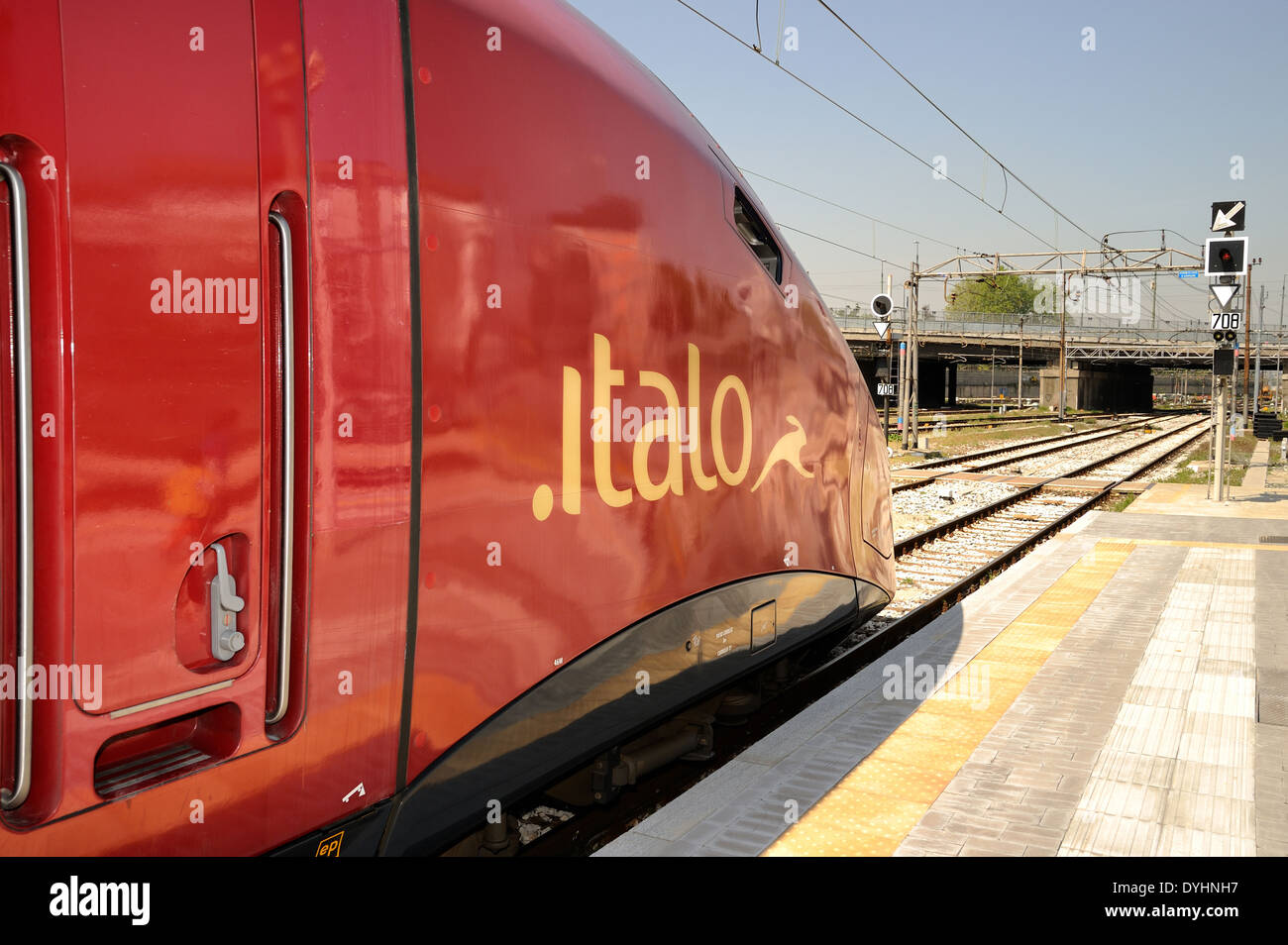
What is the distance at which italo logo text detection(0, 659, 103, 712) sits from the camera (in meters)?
1.99

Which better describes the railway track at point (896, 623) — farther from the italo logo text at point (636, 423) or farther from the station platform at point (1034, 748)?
the italo logo text at point (636, 423)

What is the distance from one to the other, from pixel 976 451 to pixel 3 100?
30.3m

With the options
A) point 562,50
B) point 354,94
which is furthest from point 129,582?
point 562,50

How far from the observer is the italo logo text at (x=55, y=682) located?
6.53 feet

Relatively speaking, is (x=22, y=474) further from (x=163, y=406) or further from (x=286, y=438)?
(x=286, y=438)

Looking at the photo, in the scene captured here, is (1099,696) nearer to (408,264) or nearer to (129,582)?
(408,264)

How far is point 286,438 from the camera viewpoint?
246 cm

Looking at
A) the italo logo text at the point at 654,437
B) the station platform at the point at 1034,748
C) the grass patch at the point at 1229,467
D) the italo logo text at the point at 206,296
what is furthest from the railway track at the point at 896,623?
the grass patch at the point at 1229,467

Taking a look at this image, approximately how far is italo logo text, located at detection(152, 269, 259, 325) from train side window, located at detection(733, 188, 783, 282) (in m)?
2.87

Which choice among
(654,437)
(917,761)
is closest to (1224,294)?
(917,761)

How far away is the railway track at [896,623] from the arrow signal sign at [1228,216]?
200 inches

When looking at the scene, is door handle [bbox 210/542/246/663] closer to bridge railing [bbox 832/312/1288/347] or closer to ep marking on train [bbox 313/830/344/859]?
ep marking on train [bbox 313/830/344/859]
